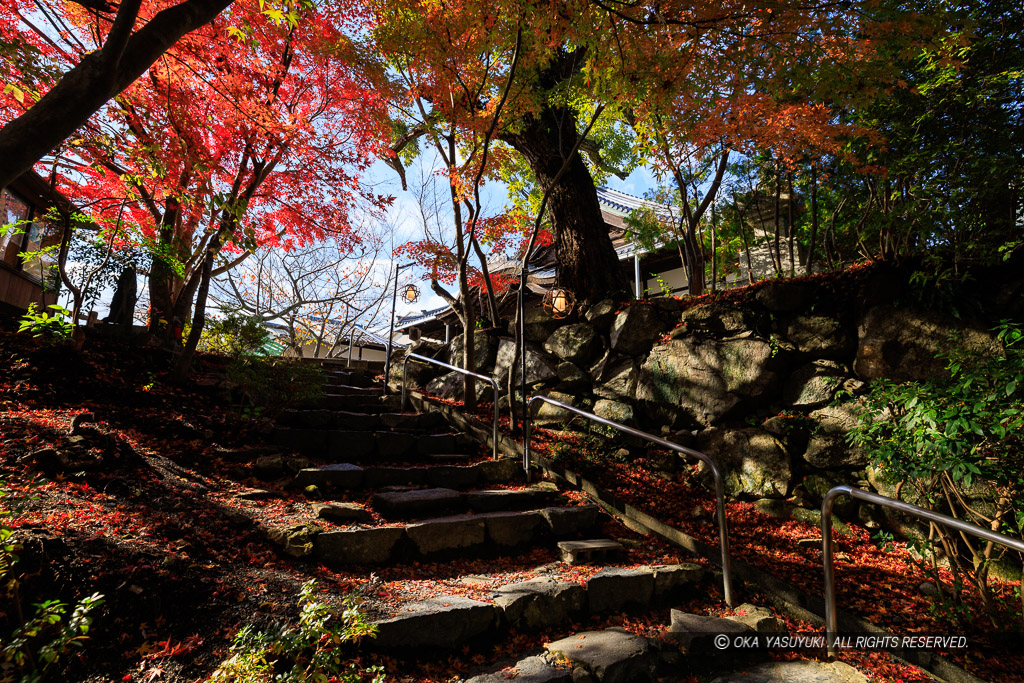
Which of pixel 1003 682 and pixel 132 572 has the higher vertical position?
pixel 132 572

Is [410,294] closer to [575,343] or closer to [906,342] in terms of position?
[575,343]

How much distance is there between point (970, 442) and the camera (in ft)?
11.5

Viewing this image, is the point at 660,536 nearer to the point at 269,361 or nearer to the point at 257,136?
Answer: the point at 269,361

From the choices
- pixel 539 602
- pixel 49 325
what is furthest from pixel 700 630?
pixel 49 325

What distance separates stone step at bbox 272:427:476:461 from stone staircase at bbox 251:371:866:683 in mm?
12

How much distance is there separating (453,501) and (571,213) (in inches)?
221

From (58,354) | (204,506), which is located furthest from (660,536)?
(58,354)

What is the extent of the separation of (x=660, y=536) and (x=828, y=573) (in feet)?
5.60

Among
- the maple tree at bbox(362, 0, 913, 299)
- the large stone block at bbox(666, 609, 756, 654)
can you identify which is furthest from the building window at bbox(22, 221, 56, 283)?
the large stone block at bbox(666, 609, 756, 654)

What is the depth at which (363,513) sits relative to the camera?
156 inches

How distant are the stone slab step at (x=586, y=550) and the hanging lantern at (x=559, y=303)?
455 cm

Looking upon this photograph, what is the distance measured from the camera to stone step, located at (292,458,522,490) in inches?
176

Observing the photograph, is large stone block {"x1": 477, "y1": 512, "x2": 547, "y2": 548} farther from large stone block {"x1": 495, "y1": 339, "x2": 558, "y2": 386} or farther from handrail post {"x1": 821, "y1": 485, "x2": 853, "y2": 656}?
large stone block {"x1": 495, "y1": 339, "x2": 558, "y2": 386}

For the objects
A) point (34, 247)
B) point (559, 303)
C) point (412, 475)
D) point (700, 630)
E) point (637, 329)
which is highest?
point (34, 247)
